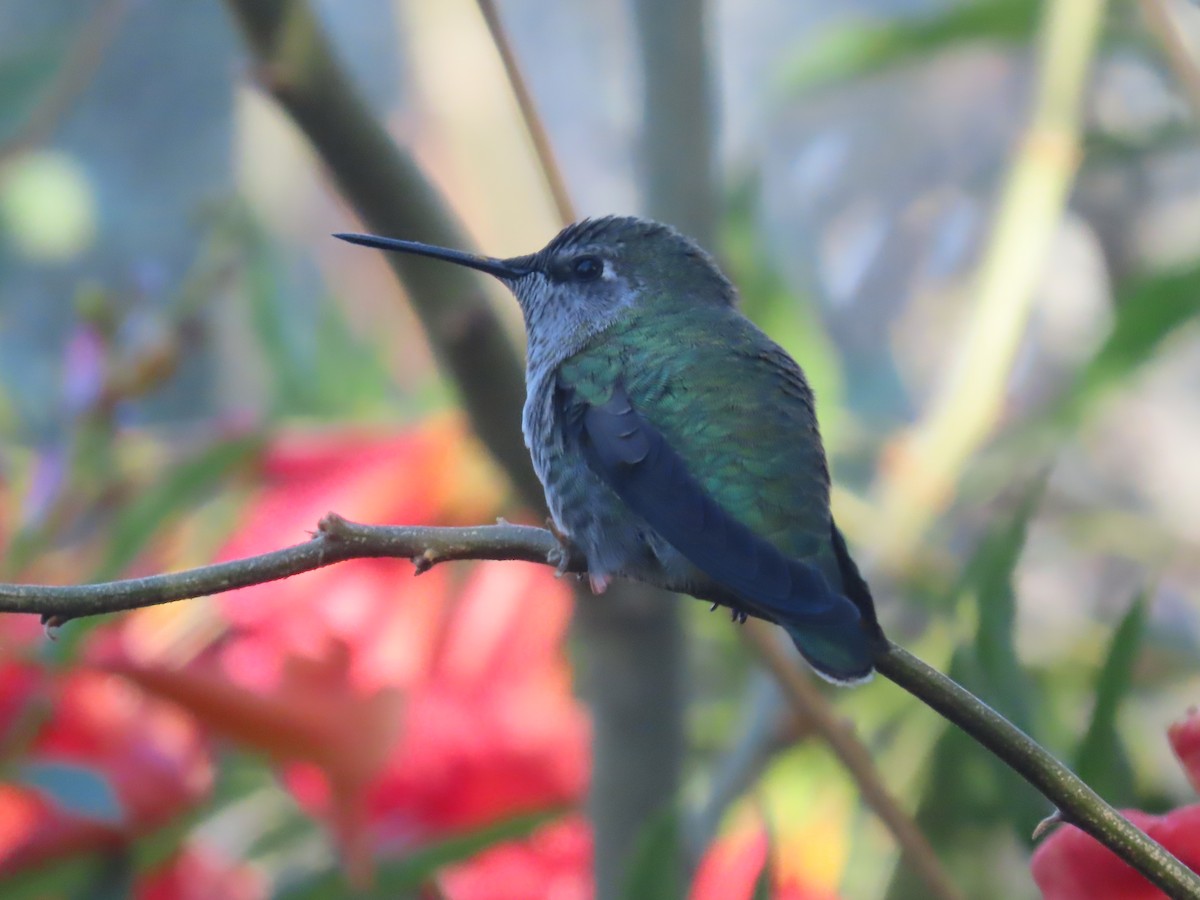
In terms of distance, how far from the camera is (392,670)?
83 centimetres

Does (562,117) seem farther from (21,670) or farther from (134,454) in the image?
(21,670)

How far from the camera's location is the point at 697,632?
123 centimetres

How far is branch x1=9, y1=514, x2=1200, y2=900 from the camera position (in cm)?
32

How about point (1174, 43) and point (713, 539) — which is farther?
point (1174, 43)

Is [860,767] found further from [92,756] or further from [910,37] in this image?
[910,37]

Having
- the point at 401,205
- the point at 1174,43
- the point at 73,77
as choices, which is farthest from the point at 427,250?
the point at 1174,43

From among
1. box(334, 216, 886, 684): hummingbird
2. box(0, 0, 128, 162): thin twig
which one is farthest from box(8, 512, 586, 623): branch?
box(0, 0, 128, 162): thin twig

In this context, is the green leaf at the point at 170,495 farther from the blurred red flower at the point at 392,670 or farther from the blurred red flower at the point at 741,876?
the blurred red flower at the point at 741,876

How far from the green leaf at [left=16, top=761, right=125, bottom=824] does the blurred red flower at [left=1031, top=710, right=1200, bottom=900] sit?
499 millimetres

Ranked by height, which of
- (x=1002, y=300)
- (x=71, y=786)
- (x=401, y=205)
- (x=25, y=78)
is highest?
(x=25, y=78)

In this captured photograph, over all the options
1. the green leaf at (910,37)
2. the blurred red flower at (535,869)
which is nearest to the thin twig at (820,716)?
the blurred red flower at (535,869)

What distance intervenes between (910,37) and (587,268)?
66 cm

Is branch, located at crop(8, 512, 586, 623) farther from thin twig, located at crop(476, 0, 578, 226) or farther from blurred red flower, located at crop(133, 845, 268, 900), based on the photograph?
blurred red flower, located at crop(133, 845, 268, 900)

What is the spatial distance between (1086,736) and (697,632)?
26.5 inches
